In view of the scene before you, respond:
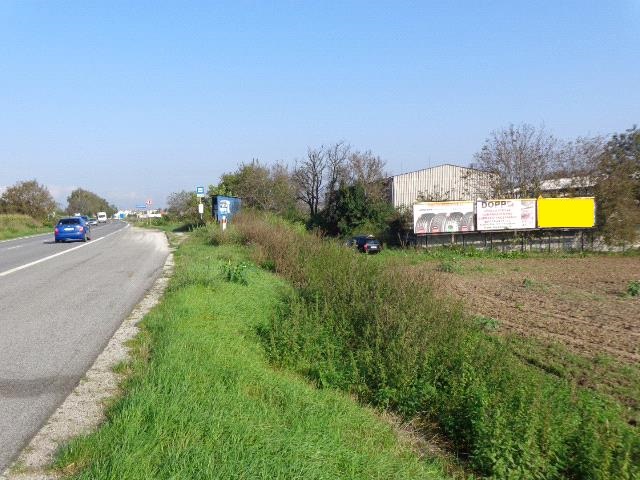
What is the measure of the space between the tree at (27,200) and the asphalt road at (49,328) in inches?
2464

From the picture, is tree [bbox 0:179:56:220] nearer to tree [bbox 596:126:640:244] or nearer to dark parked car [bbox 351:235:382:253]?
dark parked car [bbox 351:235:382:253]

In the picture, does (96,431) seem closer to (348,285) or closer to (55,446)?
(55,446)

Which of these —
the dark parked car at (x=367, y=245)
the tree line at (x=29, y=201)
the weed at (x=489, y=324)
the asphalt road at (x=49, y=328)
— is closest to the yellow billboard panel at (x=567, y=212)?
the dark parked car at (x=367, y=245)

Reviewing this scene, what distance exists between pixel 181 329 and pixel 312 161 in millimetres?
50373

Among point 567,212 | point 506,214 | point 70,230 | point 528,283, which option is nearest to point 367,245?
point 506,214

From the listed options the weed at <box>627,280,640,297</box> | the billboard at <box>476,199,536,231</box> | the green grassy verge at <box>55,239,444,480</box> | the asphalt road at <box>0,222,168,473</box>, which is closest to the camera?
the green grassy verge at <box>55,239,444,480</box>

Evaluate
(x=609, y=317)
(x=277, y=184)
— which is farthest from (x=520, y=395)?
(x=277, y=184)

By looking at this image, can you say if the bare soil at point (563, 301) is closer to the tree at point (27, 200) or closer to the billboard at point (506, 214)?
the billboard at point (506, 214)

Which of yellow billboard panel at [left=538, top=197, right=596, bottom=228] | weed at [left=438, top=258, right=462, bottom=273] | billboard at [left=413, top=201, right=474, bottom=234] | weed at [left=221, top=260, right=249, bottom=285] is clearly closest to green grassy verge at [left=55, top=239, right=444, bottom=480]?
weed at [left=221, top=260, right=249, bottom=285]

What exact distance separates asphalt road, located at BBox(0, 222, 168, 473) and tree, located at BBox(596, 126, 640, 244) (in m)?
26.3

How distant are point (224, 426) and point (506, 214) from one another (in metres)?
29.4

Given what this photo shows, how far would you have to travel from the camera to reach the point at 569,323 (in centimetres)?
1197

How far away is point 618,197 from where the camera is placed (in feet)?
108

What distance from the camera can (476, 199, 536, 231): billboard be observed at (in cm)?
3152
